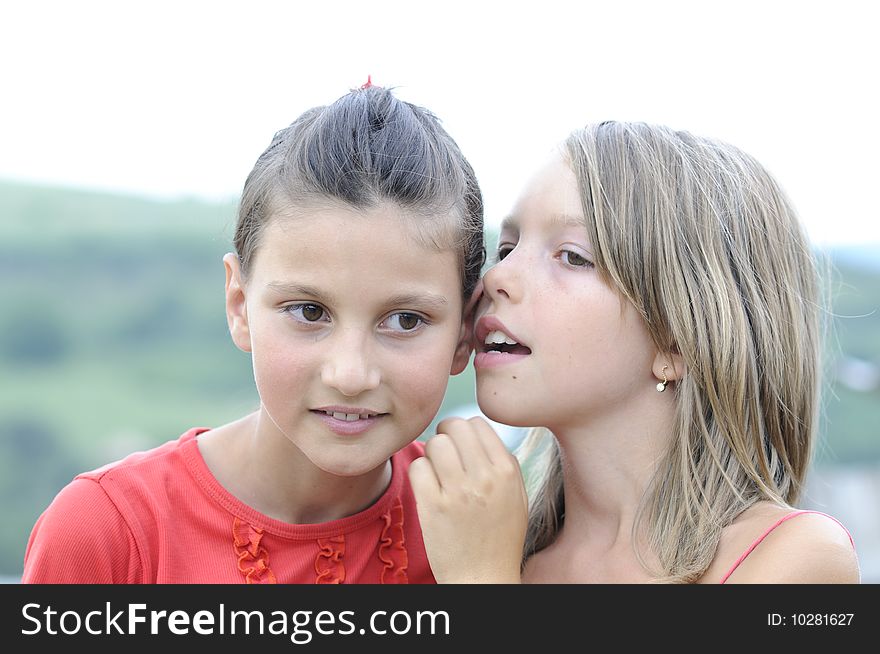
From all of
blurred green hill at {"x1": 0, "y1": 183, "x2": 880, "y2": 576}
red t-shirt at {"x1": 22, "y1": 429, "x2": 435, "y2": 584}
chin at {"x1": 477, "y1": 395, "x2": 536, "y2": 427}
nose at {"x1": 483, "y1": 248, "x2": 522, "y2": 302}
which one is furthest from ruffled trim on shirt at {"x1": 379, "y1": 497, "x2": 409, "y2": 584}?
blurred green hill at {"x1": 0, "y1": 183, "x2": 880, "y2": 576}

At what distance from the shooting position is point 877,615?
5.90 ft

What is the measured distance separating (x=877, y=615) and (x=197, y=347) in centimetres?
786

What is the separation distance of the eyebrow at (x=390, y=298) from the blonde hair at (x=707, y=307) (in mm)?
367

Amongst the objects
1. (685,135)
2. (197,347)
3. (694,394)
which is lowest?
(694,394)

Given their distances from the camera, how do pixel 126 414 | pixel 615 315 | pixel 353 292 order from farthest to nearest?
1. pixel 126 414
2. pixel 615 315
3. pixel 353 292

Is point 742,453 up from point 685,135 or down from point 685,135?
down

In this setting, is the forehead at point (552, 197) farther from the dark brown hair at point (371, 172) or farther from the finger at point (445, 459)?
the finger at point (445, 459)

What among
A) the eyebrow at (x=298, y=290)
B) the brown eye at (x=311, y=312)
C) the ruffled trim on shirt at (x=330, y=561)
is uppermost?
the eyebrow at (x=298, y=290)

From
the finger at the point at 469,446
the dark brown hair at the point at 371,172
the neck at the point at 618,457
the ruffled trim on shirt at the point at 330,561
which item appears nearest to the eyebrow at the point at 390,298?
the dark brown hair at the point at 371,172

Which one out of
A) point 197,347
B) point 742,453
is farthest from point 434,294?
point 197,347

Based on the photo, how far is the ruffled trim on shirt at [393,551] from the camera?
6.78 feet

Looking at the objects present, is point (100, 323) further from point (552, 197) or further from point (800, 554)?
point (800, 554)

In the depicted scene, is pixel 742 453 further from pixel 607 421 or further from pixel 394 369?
pixel 394 369

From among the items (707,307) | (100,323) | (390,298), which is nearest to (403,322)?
(390,298)
